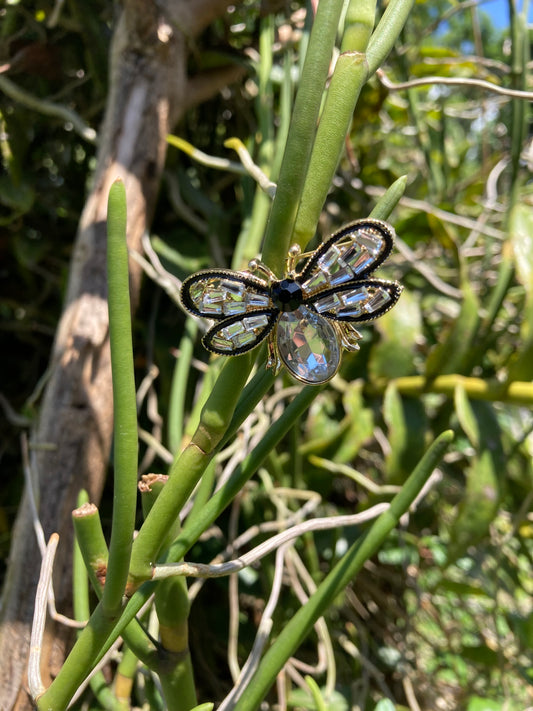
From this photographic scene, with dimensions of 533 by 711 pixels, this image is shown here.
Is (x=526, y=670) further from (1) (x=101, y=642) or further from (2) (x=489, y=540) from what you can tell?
(1) (x=101, y=642)

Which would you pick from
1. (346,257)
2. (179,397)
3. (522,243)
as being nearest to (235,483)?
(346,257)

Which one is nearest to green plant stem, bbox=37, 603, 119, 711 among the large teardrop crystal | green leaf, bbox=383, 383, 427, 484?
the large teardrop crystal

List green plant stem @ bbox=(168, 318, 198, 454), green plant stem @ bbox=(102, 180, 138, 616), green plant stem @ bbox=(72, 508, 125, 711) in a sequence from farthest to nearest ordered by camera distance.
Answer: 1. green plant stem @ bbox=(168, 318, 198, 454)
2. green plant stem @ bbox=(72, 508, 125, 711)
3. green plant stem @ bbox=(102, 180, 138, 616)

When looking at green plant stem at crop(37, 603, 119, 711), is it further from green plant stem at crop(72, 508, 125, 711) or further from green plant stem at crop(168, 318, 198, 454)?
green plant stem at crop(168, 318, 198, 454)

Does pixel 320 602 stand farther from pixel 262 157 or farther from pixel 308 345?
pixel 262 157

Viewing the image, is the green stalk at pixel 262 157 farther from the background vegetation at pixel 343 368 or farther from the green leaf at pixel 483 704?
the green leaf at pixel 483 704

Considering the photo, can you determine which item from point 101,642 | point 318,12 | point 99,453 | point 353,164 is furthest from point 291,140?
point 353,164

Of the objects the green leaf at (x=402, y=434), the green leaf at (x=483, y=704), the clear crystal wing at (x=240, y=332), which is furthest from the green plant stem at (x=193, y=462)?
the green leaf at (x=483, y=704)
